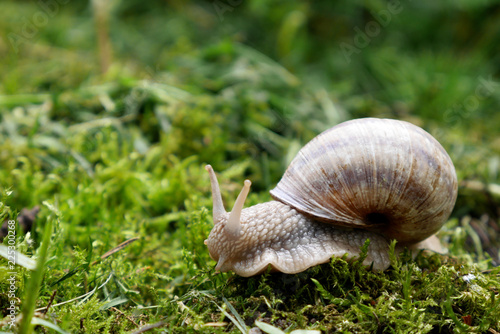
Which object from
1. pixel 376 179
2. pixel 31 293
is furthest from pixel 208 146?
pixel 31 293

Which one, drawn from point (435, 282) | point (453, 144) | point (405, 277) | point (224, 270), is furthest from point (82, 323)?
point (453, 144)

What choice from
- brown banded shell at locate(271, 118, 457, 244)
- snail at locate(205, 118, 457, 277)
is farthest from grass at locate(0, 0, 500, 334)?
brown banded shell at locate(271, 118, 457, 244)

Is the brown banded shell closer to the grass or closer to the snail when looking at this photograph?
the snail

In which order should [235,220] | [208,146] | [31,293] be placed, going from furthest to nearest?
[208,146] < [235,220] < [31,293]

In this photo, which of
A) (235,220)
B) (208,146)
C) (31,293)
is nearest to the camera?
(31,293)

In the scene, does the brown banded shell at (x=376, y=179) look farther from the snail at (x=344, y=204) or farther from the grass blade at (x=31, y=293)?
the grass blade at (x=31, y=293)

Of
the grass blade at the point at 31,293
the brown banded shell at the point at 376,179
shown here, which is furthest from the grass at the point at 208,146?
the brown banded shell at the point at 376,179

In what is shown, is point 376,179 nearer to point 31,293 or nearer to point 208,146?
point 31,293
